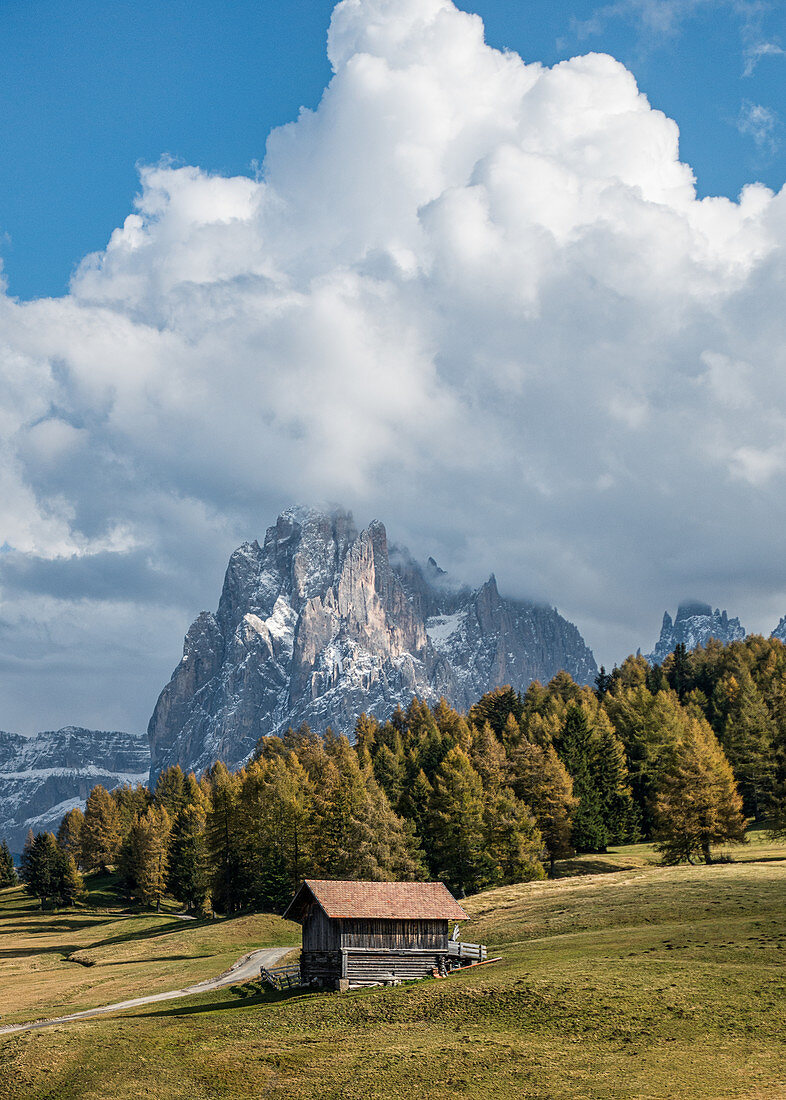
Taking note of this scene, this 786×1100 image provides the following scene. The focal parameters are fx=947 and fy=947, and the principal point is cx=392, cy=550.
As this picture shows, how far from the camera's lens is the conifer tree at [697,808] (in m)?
82.0

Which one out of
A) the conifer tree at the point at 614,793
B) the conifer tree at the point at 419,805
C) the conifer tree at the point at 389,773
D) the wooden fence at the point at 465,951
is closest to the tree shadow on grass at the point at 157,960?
the conifer tree at the point at 419,805

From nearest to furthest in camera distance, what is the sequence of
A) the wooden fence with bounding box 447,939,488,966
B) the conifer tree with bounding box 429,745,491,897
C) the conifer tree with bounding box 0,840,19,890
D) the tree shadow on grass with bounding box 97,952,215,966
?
the wooden fence with bounding box 447,939,488,966 < the tree shadow on grass with bounding box 97,952,215,966 < the conifer tree with bounding box 429,745,491,897 < the conifer tree with bounding box 0,840,19,890

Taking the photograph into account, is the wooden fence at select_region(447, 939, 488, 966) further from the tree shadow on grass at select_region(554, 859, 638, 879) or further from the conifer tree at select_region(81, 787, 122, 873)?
the conifer tree at select_region(81, 787, 122, 873)

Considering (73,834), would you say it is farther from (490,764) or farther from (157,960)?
(157,960)

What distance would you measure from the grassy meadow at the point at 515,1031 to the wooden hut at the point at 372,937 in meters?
2.74

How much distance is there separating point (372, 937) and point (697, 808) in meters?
40.4

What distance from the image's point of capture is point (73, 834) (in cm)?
17938

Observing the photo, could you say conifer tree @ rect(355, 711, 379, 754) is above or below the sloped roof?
above

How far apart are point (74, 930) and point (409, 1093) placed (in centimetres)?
9152

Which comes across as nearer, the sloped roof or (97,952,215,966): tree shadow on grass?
the sloped roof

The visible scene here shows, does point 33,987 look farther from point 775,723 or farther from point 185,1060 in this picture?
point 775,723

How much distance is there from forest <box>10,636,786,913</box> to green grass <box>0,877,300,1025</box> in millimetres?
7112

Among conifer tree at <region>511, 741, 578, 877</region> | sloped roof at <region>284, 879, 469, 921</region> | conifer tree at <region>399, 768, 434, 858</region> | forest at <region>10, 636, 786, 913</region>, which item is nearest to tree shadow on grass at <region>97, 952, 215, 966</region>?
forest at <region>10, 636, 786, 913</region>

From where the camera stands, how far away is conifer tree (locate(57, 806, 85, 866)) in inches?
6777
